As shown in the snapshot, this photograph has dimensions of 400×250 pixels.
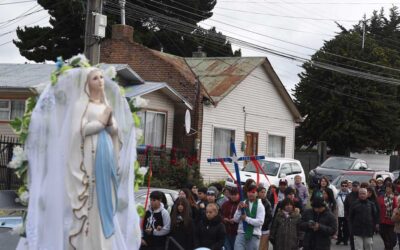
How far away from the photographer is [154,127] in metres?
28.4

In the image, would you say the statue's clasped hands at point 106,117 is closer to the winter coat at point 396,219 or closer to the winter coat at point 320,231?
the winter coat at point 320,231

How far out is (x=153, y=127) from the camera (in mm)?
28391

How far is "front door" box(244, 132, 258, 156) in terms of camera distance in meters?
33.0

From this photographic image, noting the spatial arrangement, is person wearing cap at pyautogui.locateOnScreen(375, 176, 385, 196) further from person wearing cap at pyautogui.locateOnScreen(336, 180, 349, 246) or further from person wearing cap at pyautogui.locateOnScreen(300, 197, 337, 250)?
person wearing cap at pyautogui.locateOnScreen(300, 197, 337, 250)

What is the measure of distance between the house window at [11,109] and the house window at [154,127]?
186 inches

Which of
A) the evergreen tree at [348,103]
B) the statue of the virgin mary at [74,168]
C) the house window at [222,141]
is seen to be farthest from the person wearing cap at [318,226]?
the evergreen tree at [348,103]

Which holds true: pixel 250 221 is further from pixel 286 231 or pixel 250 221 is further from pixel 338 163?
pixel 338 163

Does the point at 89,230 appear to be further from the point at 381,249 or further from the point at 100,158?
the point at 381,249

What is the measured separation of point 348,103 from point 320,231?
108ft

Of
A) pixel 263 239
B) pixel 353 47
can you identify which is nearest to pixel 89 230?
pixel 263 239

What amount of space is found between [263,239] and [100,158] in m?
7.34

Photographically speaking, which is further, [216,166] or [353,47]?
[353,47]

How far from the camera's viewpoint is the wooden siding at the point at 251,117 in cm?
3005

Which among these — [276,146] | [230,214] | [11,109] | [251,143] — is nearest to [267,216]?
[230,214]
